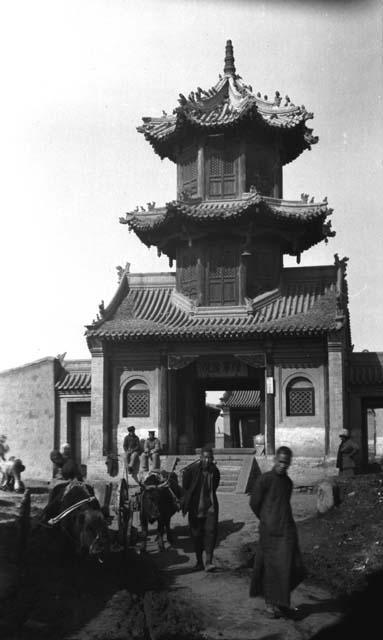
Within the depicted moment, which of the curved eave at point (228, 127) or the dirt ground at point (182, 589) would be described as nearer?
the dirt ground at point (182, 589)

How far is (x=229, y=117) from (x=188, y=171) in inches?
99.5

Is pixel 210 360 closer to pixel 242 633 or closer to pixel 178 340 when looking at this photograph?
pixel 178 340

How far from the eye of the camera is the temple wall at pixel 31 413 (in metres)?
28.3

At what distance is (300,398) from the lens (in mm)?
25422

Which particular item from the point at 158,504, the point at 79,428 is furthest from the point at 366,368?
the point at 158,504

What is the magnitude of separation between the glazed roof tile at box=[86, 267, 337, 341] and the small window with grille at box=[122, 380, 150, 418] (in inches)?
66.8

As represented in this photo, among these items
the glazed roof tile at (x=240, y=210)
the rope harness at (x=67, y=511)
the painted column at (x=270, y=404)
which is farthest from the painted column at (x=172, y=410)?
the rope harness at (x=67, y=511)

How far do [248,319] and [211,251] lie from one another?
284cm

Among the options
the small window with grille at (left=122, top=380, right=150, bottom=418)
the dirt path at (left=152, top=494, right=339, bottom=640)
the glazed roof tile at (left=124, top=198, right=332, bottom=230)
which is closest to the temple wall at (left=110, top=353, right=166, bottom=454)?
the small window with grille at (left=122, top=380, right=150, bottom=418)

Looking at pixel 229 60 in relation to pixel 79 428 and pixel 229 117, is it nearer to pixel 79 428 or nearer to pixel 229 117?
pixel 229 117

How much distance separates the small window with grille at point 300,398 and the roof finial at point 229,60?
1172cm

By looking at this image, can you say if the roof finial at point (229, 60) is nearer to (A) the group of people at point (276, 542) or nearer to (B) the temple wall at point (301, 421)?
(B) the temple wall at point (301, 421)

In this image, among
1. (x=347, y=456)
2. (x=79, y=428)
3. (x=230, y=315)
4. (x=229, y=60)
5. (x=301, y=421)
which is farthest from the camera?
(x=229, y=60)

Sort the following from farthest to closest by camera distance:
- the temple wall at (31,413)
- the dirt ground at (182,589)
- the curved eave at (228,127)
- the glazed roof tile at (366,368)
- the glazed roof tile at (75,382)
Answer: the temple wall at (31,413) → the glazed roof tile at (75,382) → the curved eave at (228,127) → the glazed roof tile at (366,368) → the dirt ground at (182,589)
